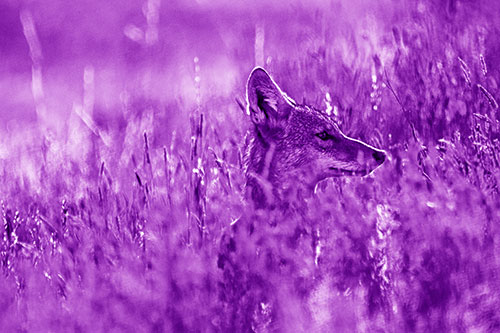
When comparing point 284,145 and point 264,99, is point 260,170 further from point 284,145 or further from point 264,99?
point 264,99

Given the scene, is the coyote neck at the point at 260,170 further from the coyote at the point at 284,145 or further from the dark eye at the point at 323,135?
the dark eye at the point at 323,135

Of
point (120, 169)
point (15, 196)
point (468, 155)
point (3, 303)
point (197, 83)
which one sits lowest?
point (3, 303)

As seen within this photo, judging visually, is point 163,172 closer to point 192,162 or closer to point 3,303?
point 192,162

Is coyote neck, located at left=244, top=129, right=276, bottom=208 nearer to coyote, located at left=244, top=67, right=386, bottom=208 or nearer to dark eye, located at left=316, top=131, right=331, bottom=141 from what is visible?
coyote, located at left=244, top=67, right=386, bottom=208

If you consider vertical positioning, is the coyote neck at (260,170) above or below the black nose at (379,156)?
below

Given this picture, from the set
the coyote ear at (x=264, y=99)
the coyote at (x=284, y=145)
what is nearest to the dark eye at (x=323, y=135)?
the coyote at (x=284, y=145)

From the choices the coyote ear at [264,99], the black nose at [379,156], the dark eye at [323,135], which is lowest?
the dark eye at [323,135]

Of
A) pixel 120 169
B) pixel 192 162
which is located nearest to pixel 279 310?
pixel 192 162
